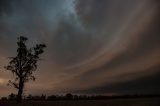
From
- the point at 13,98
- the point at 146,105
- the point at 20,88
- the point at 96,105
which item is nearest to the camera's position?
the point at 146,105

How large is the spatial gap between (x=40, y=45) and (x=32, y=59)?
14.5 feet

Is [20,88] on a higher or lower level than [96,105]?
higher

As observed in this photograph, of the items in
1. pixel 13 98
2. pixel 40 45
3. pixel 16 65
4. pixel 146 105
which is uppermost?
pixel 40 45

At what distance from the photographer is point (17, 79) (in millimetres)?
75875

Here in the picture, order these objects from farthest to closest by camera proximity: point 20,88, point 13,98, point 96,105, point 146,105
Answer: point 13,98 → point 20,88 → point 96,105 → point 146,105

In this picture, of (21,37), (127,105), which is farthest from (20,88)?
(127,105)

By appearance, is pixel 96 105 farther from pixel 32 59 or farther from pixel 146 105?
pixel 32 59

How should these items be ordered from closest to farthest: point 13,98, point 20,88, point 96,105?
point 96,105 → point 20,88 → point 13,98

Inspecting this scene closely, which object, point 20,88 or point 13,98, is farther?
point 13,98

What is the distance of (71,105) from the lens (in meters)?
59.7

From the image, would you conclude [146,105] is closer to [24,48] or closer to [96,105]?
[96,105]

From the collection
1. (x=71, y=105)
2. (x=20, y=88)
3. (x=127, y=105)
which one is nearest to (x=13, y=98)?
(x=20, y=88)

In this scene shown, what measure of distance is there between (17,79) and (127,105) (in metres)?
30.6

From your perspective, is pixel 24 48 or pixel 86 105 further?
pixel 24 48
